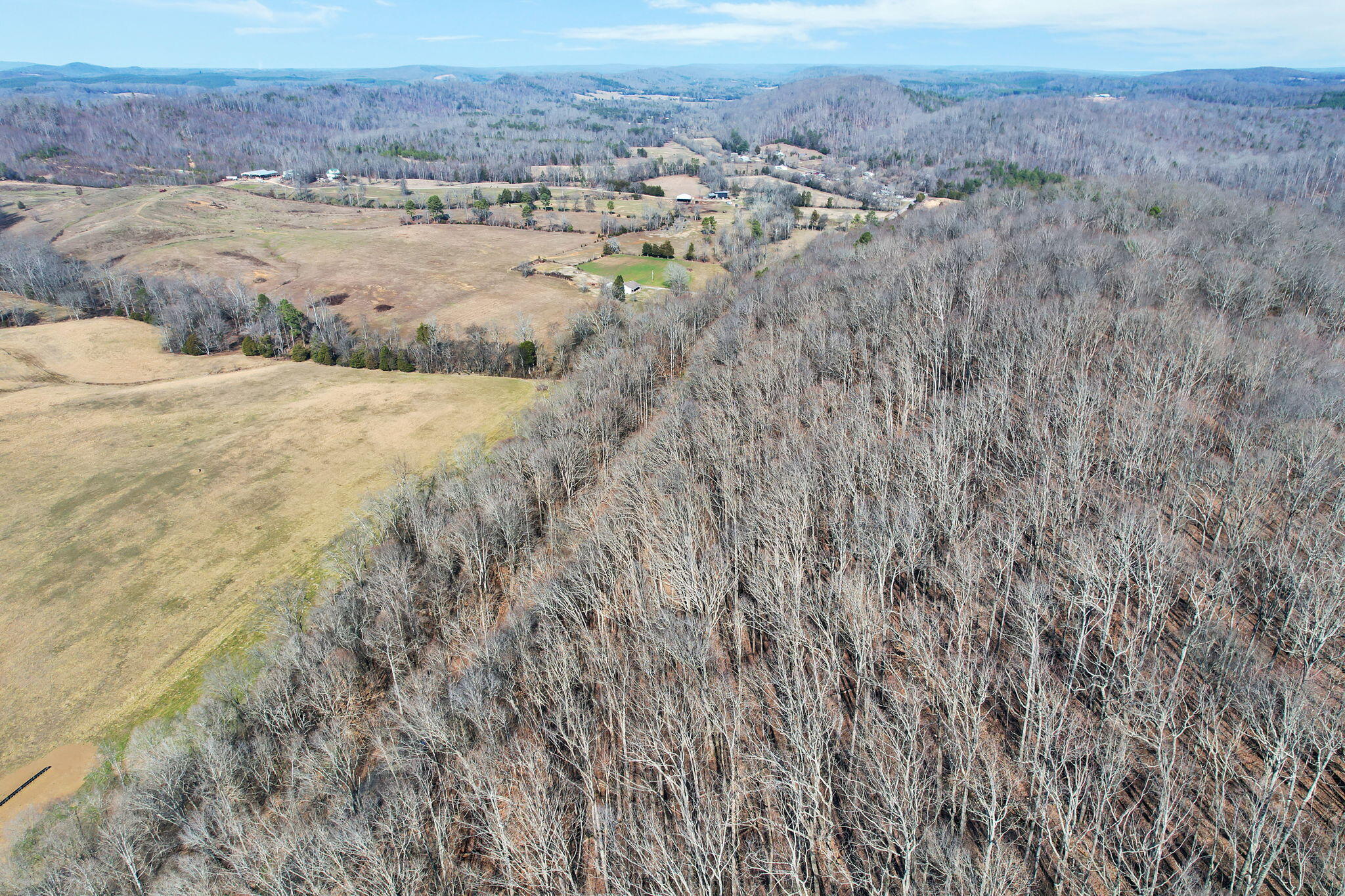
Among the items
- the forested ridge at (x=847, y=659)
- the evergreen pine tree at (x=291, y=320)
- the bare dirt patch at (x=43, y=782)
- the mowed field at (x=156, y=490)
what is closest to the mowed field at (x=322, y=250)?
the evergreen pine tree at (x=291, y=320)

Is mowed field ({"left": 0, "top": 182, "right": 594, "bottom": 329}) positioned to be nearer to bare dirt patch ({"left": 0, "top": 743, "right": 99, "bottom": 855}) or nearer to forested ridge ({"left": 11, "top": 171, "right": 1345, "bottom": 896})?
forested ridge ({"left": 11, "top": 171, "right": 1345, "bottom": 896})

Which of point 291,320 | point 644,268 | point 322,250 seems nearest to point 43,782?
point 291,320

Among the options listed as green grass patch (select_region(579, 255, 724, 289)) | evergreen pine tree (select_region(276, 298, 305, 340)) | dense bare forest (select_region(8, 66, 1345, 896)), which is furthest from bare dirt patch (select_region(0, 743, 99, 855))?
green grass patch (select_region(579, 255, 724, 289))

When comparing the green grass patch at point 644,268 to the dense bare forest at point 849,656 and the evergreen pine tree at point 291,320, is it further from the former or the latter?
the dense bare forest at point 849,656

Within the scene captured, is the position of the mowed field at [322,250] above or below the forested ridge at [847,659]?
above

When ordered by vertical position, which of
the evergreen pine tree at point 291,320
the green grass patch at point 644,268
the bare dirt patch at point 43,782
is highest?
the green grass patch at point 644,268

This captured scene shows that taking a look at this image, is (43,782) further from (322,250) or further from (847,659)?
(322,250)

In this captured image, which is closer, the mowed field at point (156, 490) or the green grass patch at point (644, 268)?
the mowed field at point (156, 490)
